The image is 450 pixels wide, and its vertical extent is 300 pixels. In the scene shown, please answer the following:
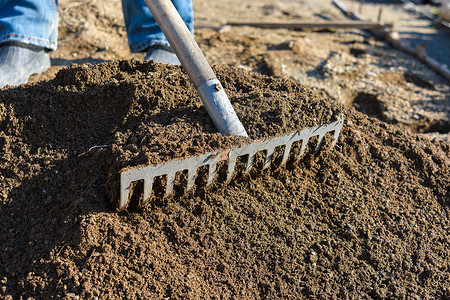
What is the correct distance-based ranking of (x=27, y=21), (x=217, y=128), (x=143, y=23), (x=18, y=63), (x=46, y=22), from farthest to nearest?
(x=143, y=23)
(x=46, y=22)
(x=27, y=21)
(x=18, y=63)
(x=217, y=128)

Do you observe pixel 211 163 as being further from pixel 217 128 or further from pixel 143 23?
pixel 143 23

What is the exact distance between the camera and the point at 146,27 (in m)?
3.61

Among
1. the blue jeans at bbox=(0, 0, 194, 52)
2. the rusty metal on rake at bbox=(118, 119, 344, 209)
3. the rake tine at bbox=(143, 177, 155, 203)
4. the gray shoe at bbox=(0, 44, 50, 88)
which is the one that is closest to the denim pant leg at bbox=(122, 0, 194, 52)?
the blue jeans at bbox=(0, 0, 194, 52)

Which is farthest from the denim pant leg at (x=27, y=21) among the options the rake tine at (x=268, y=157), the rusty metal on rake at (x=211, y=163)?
the rake tine at (x=268, y=157)

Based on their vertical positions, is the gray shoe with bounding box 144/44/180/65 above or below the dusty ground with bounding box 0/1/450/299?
above

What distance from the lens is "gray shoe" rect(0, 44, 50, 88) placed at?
303cm

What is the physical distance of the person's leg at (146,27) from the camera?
3.56 m

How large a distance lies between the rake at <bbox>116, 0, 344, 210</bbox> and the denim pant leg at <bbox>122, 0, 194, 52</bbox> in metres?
1.14

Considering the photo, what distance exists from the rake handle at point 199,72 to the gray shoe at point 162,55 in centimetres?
93

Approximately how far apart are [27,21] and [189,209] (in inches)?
91.4

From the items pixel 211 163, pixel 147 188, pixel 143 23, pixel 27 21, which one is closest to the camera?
pixel 147 188

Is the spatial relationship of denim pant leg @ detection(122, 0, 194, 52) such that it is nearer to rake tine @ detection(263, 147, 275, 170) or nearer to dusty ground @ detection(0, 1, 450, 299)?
dusty ground @ detection(0, 1, 450, 299)

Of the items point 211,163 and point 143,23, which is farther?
point 143,23

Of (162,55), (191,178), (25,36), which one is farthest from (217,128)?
(25,36)
